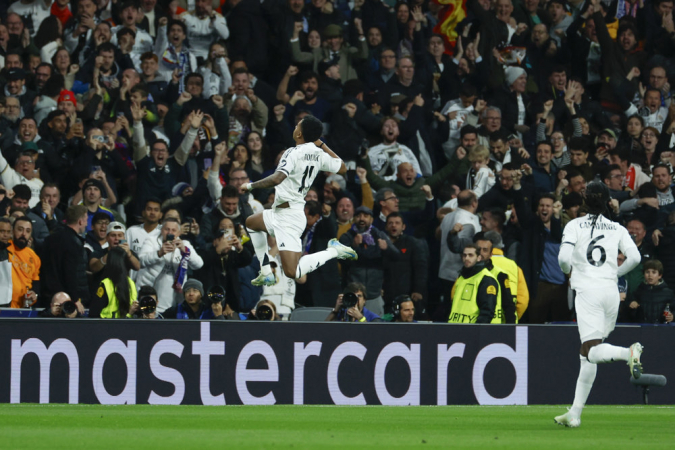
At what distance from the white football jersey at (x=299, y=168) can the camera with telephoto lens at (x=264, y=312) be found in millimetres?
2115

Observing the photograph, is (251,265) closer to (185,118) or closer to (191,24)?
(185,118)

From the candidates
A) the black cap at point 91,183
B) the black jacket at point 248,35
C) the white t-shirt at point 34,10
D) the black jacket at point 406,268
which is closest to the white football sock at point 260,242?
the black jacket at point 406,268

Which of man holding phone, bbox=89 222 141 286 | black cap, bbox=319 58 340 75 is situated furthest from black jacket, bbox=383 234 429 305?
black cap, bbox=319 58 340 75

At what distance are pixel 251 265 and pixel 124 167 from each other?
2.49 metres

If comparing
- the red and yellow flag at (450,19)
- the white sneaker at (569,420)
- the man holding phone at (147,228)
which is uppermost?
the red and yellow flag at (450,19)

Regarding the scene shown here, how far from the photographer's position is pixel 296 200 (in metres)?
12.1

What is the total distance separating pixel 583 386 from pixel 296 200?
12.8 ft

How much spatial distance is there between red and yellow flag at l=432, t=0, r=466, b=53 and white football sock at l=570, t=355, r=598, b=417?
11.1 metres

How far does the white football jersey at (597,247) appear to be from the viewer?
1014 cm

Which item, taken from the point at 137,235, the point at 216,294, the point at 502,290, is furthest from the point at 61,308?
the point at 502,290

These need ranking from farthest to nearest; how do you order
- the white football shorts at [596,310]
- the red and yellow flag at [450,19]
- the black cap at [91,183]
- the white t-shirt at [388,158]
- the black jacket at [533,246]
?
the red and yellow flag at [450,19] → the white t-shirt at [388,158] → the black jacket at [533,246] → the black cap at [91,183] → the white football shorts at [596,310]

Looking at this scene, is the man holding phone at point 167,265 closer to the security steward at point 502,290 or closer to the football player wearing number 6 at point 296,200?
the football player wearing number 6 at point 296,200

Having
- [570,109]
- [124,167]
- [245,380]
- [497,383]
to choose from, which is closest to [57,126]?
[124,167]

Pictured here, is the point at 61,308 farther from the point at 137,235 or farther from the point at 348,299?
the point at 348,299
